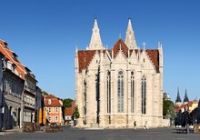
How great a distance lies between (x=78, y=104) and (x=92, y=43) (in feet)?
78.8

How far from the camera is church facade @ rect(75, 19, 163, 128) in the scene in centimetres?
11638

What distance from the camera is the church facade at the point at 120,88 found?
116 meters

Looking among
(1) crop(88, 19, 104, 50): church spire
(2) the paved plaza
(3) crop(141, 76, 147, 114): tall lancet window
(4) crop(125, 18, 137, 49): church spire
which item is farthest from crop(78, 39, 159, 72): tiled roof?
(2) the paved plaza

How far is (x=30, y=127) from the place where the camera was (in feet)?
207

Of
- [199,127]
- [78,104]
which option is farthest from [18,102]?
[78,104]

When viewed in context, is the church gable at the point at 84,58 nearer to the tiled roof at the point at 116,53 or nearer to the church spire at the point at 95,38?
the tiled roof at the point at 116,53

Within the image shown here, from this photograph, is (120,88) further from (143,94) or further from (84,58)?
(84,58)

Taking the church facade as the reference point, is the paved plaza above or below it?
below

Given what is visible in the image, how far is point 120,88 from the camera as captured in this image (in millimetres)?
116750

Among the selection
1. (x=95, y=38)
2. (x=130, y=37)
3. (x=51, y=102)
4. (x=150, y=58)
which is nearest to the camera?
(x=150, y=58)

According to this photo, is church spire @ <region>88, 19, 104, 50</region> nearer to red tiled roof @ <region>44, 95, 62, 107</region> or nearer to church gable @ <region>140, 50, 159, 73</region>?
church gable @ <region>140, 50, 159, 73</region>

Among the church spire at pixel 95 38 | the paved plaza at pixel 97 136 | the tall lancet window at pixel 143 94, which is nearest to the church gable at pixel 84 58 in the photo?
the church spire at pixel 95 38

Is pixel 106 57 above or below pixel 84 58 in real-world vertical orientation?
below

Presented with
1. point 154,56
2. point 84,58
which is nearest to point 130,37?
point 154,56
